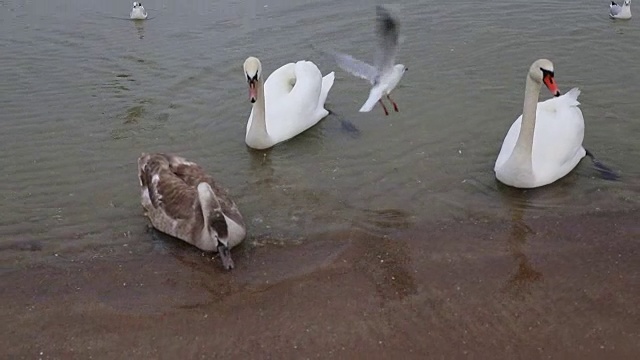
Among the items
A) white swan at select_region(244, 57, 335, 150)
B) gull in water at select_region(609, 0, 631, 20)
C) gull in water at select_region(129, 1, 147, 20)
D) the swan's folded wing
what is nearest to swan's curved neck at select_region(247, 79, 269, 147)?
white swan at select_region(244, 57, 335, 150)

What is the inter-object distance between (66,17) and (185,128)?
5.66m

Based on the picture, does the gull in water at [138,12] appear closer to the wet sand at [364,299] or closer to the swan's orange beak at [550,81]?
the wet sand at [364,299]

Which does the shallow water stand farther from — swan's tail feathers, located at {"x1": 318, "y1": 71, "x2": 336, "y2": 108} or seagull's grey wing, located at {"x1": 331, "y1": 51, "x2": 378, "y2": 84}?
seagull's grey wing, located at {"x1": 331, "y1": 51, "x2": 378, "y2": 84}

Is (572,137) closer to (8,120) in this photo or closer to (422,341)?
(422,341)

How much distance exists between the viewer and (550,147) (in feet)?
24.7

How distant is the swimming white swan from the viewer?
6.23 m

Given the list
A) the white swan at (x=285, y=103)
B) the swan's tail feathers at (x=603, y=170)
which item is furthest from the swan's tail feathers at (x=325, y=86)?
the swan's tail feathers at (x=603, y=170)

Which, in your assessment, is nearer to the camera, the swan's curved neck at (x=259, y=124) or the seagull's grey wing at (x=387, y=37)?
the seagull's grey wing at (x=387, y=37)

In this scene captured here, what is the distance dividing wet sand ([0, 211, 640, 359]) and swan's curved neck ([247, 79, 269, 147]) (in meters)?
2.24

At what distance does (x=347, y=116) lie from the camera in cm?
945

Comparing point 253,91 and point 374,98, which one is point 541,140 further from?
point 253,91

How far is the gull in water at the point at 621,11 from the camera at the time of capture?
39.9 ft

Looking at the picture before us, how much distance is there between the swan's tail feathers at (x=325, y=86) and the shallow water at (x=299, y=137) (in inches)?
8.0

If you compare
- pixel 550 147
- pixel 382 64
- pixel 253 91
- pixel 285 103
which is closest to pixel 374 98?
pixel 382 64
